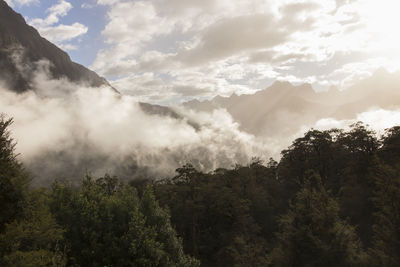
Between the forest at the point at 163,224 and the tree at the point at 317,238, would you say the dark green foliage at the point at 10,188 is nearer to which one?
the forest at the point at 163,224

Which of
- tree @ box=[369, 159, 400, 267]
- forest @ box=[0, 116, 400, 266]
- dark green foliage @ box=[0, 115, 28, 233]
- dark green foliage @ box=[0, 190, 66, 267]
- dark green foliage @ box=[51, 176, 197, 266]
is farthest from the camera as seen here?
dark green foliage @ box=[51, 176, 197, 266]

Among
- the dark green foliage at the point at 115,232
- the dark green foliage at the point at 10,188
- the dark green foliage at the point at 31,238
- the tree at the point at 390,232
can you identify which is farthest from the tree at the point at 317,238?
the dark green foliage at the point at 10,188

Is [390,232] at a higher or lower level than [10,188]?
lower

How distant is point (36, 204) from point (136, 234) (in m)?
7.87

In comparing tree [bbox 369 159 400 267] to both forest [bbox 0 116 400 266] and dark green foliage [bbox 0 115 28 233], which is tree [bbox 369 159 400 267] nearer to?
forest [bbox 0 116 400 266]

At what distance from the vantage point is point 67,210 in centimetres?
2469

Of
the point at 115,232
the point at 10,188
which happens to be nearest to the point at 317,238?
the point at 115,232

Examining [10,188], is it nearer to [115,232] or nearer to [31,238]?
[31,238]

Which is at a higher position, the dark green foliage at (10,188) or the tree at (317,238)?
the dark green foliage at (10,188)

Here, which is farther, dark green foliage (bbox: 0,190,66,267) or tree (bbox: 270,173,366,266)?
tree (bbox: 270,173,366,266)

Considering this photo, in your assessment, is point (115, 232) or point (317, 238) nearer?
point (115, 232)

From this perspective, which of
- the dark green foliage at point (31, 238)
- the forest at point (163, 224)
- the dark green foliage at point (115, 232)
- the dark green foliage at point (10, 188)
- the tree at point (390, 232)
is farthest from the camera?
the dark green foliage at point (115, 232)

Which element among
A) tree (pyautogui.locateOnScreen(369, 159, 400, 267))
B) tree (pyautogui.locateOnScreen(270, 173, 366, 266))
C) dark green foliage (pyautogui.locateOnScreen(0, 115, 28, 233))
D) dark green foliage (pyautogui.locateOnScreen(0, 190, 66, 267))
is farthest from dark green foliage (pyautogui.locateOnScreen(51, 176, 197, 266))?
tree (pyautogui.locateOnScreen(369, 159, 400, 267))

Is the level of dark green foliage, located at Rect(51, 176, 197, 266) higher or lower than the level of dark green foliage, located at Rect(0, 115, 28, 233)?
lower
